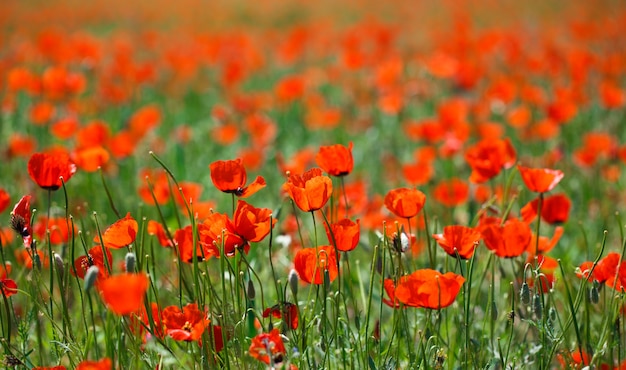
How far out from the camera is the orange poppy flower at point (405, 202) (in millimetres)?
1688

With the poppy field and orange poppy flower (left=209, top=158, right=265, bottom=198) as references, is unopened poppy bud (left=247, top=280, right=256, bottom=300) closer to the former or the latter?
the poppy field

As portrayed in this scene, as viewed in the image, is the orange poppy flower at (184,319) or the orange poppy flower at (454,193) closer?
the orange poppy flower at (184,319)

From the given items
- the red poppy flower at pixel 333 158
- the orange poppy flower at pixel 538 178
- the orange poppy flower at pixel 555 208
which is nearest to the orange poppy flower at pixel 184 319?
the red poppy flower at pixel 333 158

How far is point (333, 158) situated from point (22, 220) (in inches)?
29.0

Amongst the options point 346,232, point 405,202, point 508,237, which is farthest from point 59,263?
point 508,237

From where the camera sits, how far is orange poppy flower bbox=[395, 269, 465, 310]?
4.80 feet

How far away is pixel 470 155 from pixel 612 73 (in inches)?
136

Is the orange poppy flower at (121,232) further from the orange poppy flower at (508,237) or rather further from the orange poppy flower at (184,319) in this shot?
the orange poppy flower at (508,237)

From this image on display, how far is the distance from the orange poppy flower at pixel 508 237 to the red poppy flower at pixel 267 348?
1.82 ft

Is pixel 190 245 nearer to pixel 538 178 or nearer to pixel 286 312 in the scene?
pixel 286 312

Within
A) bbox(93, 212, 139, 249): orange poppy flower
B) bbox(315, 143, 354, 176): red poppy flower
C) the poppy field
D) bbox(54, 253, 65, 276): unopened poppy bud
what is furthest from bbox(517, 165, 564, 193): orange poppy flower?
bbox(54, 253, 65, 276): unopened poppy bud

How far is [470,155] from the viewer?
211 cm

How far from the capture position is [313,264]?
156 centimetres

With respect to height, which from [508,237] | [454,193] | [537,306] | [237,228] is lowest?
[454,193]
